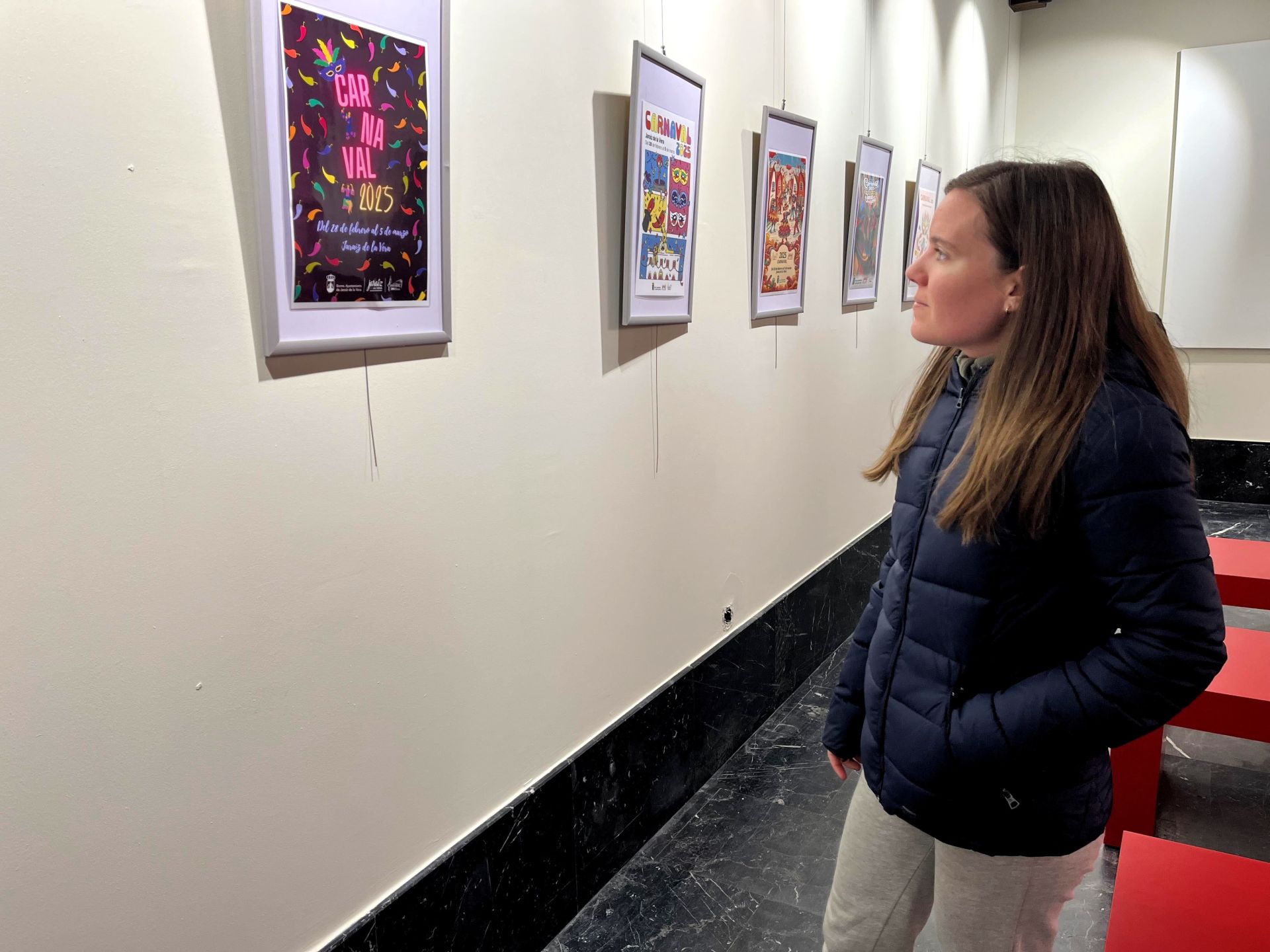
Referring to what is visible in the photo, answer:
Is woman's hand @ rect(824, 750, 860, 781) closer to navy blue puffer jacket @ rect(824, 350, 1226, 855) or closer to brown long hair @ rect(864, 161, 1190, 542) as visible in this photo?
navy blue puffer jacket @ rect(824, 350, 1226, 855)

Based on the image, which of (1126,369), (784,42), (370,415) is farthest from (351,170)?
(784,42)

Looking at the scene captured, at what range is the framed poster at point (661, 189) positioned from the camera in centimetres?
209

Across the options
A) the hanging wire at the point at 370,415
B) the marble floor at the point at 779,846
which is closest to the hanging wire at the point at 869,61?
the marble floor at the point at 779,846

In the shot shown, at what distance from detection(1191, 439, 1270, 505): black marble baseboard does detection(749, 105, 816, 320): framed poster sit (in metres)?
4.17

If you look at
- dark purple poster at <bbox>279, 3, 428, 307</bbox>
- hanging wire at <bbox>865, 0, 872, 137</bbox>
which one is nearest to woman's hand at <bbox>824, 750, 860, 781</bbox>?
dark purple poster at <bbox>279, 3, 428, 307</bbox>

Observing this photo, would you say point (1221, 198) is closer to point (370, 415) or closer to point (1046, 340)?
point (1046, 340)

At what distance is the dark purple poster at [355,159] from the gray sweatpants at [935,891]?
1.15m

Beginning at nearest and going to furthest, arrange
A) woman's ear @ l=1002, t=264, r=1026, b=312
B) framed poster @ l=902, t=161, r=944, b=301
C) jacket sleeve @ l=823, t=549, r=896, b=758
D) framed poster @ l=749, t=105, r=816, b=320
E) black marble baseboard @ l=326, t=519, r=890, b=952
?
woman's ear @ l=1002, t=264, r=1026, b=312, jacket sleeve @ l=823, t=549, r=896, b=758, black marble baseboard @ l=326, t=519, r=890, b=952, framed poster @ l=749, t=105, r=816, b=320, framed poster @ l=902, t=161, r=944, b=301

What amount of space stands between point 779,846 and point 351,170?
2.01 metres

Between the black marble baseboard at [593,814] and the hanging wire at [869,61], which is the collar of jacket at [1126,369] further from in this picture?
the hanging wire at [869,61]

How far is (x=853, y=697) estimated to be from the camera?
149cm

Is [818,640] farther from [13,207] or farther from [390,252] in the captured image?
[13,207]

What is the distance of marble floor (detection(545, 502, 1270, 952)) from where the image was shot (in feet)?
7.03

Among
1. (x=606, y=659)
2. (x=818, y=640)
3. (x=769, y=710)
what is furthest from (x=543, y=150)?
(x=818, y=640)
